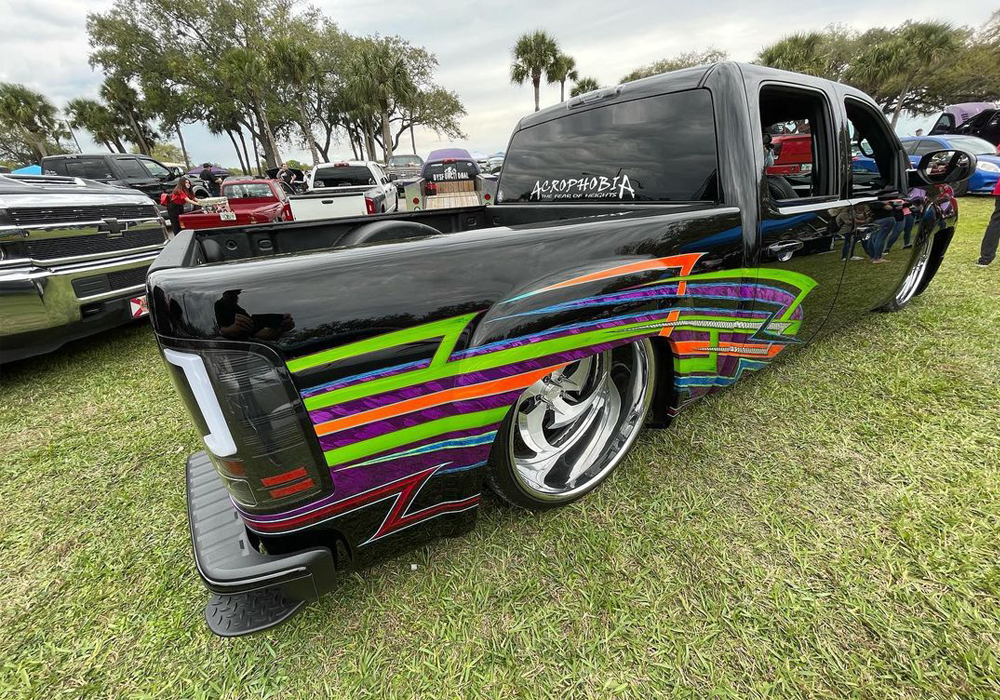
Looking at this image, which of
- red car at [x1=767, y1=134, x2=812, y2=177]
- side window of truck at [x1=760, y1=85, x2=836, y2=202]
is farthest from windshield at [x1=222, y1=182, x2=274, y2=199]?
red car at [x1=767, y1=134, x2=812, y2=177]

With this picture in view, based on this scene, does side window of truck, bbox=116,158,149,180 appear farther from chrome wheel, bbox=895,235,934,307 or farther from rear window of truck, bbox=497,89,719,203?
chrome wheel, bbox=895,235,934,307

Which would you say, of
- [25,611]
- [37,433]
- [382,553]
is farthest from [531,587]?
[37,433]

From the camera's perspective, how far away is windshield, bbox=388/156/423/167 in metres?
27.8

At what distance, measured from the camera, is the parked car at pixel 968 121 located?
14.5 m

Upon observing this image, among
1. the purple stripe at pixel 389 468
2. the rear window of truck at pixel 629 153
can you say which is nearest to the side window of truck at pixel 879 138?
the rear window of truck at pixel 629 153

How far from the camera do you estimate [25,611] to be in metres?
1.62

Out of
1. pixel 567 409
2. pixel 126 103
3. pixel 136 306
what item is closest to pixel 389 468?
pixel 567 409

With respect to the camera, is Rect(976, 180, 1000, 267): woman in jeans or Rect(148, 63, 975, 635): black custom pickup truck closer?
Rect(148, 63, 975, 635): black custom pickup truck

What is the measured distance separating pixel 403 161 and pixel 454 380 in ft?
98.5

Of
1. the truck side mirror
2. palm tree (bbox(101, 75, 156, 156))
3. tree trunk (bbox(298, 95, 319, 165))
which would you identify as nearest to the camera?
the truck side mirror

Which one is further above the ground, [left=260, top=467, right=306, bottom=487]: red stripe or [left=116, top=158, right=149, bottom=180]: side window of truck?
[left=116, top=158, right=149, bottom=180]: side window of truck

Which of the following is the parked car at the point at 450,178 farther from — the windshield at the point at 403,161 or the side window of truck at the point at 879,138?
the windshield at the point at 403,161

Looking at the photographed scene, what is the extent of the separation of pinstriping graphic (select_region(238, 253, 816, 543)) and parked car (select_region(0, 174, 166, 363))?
3158 mm

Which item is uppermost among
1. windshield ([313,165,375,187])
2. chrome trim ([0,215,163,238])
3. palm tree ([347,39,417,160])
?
palm tree ([347,39,417,160])
